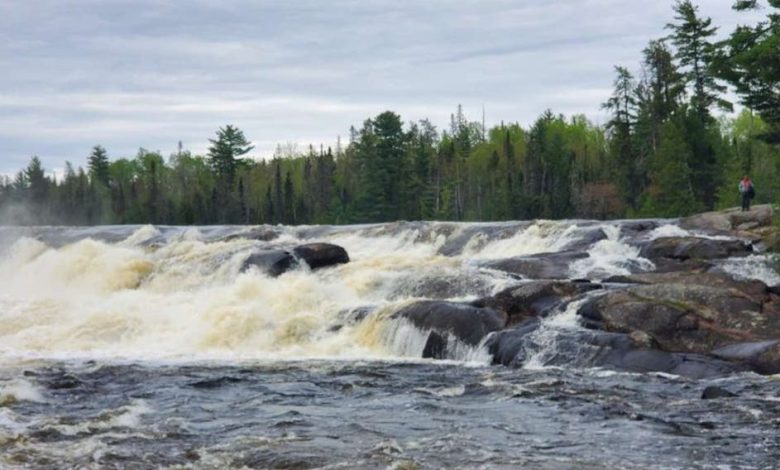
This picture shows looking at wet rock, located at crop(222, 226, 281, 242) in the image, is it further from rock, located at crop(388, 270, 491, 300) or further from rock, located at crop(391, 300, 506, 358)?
rock, located at crop(391, 300, 506, 358)

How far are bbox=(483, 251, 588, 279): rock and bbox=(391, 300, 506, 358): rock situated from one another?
4636 mm

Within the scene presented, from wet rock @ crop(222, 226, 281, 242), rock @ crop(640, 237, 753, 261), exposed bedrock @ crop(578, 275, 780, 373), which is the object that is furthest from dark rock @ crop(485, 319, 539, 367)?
wet rock @ crop(222, 226, 281, 242)

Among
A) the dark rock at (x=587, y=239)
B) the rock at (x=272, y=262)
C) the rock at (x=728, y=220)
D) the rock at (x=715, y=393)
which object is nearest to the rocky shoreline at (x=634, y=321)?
the rock at (x=715, y=393)

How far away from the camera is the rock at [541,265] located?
23.3 metres

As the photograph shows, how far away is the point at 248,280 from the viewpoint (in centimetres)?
2539

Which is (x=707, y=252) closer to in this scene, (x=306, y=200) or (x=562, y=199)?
(x=562, y=199)

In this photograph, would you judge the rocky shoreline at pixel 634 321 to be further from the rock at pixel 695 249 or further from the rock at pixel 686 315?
the rock at pixel 695 249

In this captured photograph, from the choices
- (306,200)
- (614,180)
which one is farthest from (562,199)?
(306,200)

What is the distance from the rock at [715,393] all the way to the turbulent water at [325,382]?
0.28m

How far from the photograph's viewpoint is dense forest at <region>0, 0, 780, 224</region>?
50.9 metres

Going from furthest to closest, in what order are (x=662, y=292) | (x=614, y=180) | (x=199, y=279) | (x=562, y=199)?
1. (x=562, y=199)
2. (x=614, y=180)
3. (x=199, y=279)
4. (x=662, y=292)

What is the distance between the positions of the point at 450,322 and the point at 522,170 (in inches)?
2624

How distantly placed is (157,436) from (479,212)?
72718 mm

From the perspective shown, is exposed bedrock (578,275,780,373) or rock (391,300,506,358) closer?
exposed bedrock (578,275,780,373)
